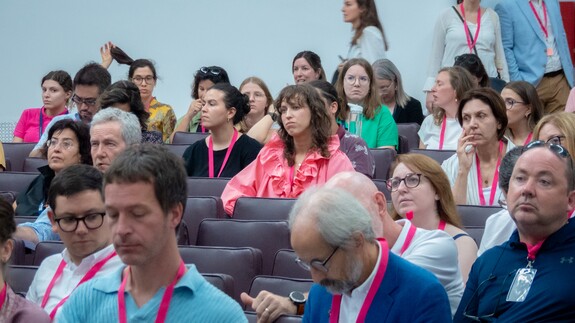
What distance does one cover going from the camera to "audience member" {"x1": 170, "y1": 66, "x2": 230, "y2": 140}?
7.73 metres

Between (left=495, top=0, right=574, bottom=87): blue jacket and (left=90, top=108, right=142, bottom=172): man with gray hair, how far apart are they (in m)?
3.61

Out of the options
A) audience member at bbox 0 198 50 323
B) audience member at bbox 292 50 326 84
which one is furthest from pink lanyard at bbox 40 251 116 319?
audience member at bbox 292 50 326 84

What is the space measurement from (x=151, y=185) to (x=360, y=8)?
5.51m

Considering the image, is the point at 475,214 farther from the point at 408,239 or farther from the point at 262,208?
the point at 408,239

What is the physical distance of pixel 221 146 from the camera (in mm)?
6281

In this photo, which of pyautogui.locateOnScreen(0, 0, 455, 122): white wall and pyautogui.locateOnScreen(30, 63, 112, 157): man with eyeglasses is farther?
pyautogui.locateOnScreen(0, 0, 455, 122): white wall

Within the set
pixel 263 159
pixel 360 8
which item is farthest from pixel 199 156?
pixel 360 8

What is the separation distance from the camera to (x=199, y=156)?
6.30 metres

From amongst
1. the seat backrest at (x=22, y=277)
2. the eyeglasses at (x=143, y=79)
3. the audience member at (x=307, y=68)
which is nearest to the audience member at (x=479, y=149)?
the seat backrest at (x=22, y=277)

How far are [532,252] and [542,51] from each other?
15.6ft

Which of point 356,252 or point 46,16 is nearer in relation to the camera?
point 356,252

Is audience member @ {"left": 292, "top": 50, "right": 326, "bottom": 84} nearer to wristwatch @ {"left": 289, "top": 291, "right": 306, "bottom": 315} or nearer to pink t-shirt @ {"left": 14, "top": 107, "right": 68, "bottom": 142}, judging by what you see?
pink t-shirt @ {"left": 14, "top": 107, "right": 68, "bottom": 142}

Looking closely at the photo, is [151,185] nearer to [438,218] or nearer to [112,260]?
[112,260]

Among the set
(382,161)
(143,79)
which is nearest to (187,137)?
(143,79)
